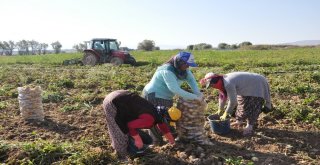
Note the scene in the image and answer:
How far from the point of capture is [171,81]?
4621mm

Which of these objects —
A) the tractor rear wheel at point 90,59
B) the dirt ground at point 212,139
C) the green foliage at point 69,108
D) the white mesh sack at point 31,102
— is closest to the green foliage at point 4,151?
the dirt ground at point 212,139

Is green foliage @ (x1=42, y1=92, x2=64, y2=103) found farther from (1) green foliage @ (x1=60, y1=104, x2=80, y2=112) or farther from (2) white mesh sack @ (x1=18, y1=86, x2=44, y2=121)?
(2) white mesh sack @ (x1=18, y1=86, x2=44, y2=121)

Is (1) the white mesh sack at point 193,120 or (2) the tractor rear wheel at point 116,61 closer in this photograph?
(1) the white mesh sack at point 193,120

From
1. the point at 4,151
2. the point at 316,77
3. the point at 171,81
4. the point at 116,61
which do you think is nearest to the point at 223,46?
the point at 116,61

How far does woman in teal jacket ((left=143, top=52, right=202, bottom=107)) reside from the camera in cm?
464

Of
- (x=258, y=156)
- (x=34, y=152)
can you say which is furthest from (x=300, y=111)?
(x=34, y=152)

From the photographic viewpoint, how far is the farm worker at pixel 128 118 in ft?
14.5

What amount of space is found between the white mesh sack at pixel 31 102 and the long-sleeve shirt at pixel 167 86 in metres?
2.30

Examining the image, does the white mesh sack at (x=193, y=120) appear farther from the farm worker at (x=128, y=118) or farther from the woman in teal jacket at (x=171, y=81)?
the farm worker at (x=128, y=118)

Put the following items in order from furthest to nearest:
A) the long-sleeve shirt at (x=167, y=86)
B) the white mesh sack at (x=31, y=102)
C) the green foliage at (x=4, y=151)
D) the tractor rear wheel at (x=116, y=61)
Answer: the tractor rear wheel at (x=116, y=61)
the white mesh sack at (x=31, y=102)
the long-sleeve shirt at (x=167, y=86)
the green foliage at (x=4, y=151)

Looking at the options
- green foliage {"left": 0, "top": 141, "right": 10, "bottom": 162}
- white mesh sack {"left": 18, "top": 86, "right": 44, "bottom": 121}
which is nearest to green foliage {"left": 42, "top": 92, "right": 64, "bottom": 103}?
white mesh sack {"left": 18, "top": 86, "right": 44, "bottom": 121}

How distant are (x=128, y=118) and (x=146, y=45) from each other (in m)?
60.3

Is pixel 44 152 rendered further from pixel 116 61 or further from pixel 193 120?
pixel 116 61

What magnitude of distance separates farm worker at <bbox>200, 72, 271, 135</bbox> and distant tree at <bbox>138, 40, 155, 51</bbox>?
5849 centimetres
